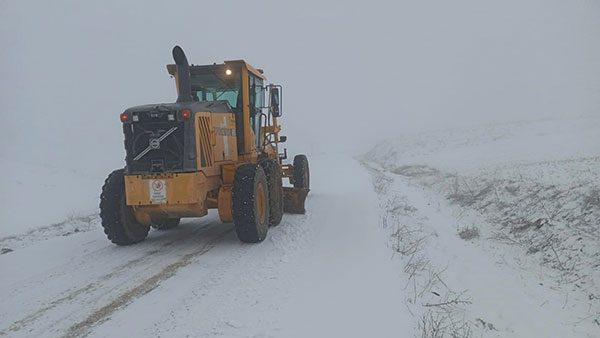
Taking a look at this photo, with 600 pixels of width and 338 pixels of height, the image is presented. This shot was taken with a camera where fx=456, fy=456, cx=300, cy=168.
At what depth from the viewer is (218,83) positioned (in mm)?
9172

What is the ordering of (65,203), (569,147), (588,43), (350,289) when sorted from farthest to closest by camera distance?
(588,43) < (569,147) < (65,203) < (350,289)

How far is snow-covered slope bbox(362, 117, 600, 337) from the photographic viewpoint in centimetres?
543

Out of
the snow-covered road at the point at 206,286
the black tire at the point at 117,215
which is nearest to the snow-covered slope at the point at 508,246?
the snow-covered road at the point at 206,286

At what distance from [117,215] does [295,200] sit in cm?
425

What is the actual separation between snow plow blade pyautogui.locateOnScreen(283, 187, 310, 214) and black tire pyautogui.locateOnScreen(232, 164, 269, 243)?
9.01 ft

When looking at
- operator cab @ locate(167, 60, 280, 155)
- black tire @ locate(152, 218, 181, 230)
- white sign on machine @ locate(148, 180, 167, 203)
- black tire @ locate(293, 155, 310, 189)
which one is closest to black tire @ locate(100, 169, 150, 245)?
white sign on machine @ locate(148, 180, 167, 203)

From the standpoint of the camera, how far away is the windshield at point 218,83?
352 inches

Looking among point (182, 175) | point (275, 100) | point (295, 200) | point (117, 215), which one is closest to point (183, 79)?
point (182, 175)

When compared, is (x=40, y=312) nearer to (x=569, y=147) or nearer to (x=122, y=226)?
(x=122, y=226)

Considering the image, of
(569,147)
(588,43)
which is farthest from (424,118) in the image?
(569,147)

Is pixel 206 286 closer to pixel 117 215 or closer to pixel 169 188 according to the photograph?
pixel 169 188

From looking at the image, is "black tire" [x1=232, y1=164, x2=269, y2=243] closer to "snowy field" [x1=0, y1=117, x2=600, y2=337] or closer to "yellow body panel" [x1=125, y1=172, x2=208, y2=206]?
"snowy field" [x1=0, y1=117, x2=600, y2=337]

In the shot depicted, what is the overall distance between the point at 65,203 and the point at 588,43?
59.8 metres

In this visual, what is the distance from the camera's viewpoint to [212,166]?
7.80 m
